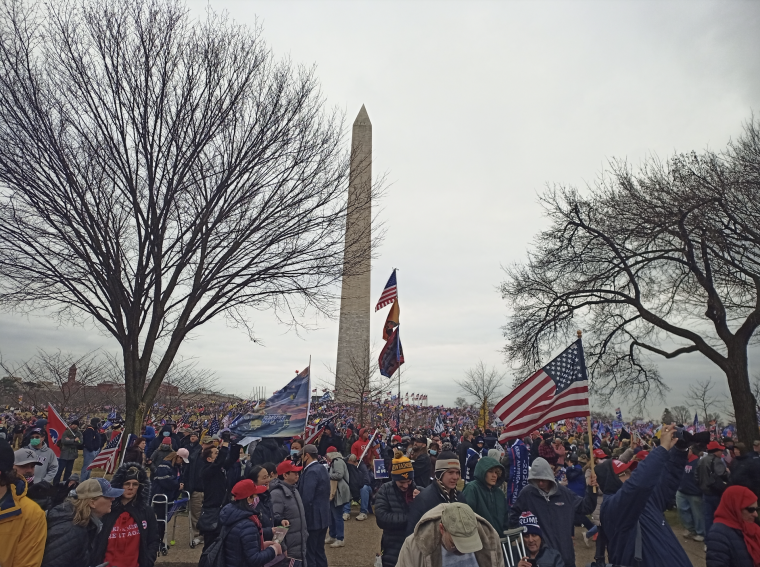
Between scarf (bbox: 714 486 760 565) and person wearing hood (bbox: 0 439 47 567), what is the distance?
16.3 ft

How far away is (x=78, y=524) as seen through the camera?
160 inches

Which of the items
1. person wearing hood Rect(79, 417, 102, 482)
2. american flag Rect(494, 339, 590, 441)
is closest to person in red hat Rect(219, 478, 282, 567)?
american flag Rect(494, 339, 590, 441)

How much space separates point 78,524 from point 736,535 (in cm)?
500

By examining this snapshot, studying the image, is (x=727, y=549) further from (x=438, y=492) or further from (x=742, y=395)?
(x=742, y=395)

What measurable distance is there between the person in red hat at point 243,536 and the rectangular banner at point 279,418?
451cm

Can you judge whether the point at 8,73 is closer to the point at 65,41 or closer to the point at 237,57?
the point at 65,41

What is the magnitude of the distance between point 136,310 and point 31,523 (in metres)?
7.69

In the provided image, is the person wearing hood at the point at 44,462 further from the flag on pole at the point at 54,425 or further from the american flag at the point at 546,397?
the american flag at the point at 546,397

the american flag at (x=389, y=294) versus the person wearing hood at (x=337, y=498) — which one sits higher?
the american flag at (x=389, y=294)

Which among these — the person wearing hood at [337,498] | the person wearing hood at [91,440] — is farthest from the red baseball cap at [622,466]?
the person wearing hood at [91,440]

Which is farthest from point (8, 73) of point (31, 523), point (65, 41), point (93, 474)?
point (93, 474)

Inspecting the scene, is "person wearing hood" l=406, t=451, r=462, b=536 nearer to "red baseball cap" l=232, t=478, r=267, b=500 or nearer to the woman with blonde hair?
"red baseball cap" l=232, t=478, r=267, b=500

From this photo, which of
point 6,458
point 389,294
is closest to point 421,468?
point 6,458

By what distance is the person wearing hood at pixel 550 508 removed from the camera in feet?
14.1
